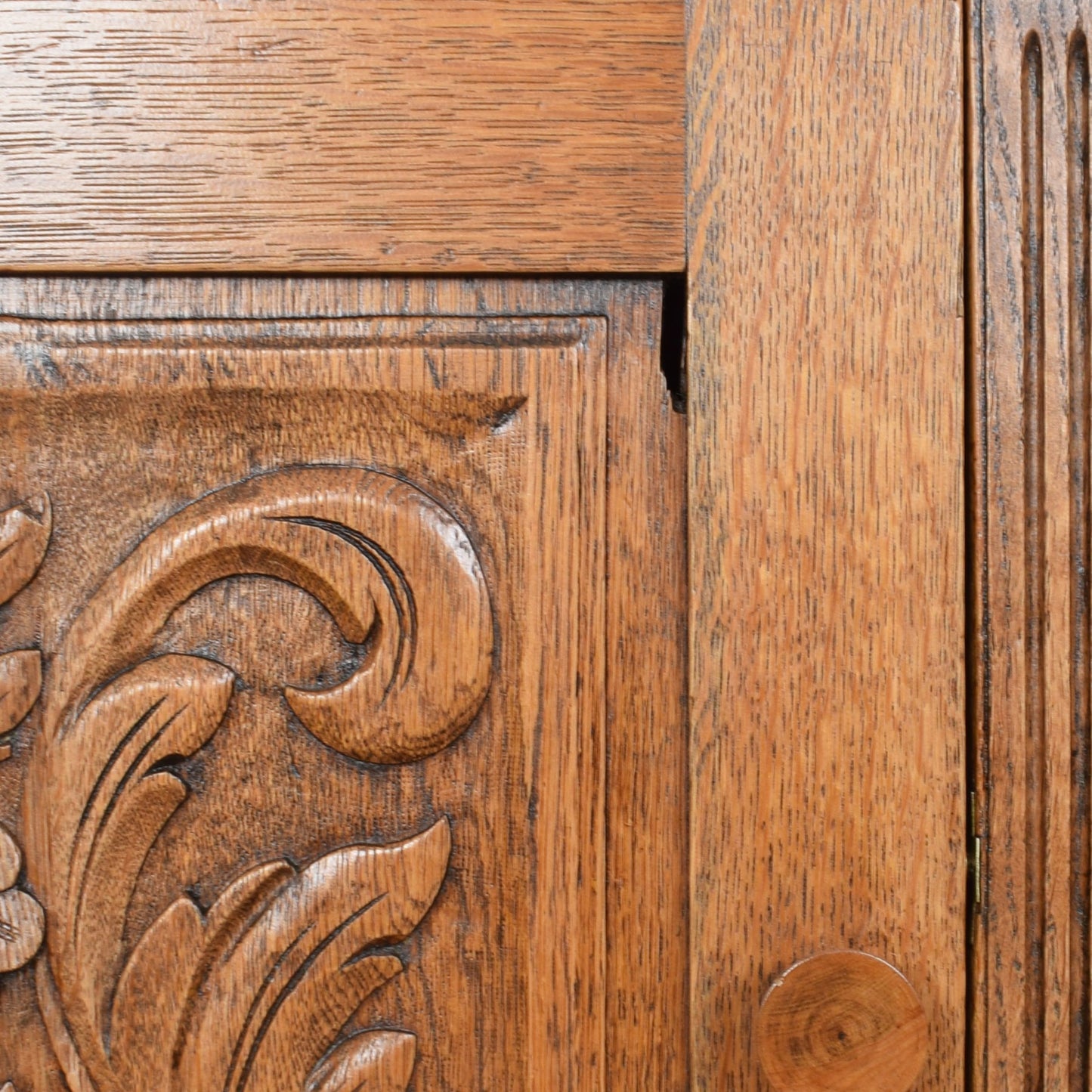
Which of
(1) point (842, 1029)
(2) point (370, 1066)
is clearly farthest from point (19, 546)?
(1) point (842, 1029)

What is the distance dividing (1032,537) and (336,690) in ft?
0.87

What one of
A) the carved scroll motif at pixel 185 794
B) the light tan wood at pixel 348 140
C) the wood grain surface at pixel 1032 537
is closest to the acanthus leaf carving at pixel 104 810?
the carved scroll motif at pixel 185 794

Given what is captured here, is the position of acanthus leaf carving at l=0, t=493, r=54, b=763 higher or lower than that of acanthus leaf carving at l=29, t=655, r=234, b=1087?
higher

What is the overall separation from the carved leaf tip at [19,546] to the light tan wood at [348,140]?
0.09 m

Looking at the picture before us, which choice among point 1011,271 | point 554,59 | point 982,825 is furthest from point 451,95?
point 982,825

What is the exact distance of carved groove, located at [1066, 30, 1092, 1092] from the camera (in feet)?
1.07

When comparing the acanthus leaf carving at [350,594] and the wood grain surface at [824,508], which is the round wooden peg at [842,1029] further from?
the acanthus leaf carving at [350,594]

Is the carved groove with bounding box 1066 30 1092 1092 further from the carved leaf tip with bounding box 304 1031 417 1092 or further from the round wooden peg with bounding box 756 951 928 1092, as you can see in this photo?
the carved leaf tip with bounding box 304 1031 417 1092

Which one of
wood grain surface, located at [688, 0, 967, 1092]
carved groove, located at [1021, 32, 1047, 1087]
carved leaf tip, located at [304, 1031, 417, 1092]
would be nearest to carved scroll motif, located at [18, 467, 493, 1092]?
carved leaf tip, located at [304, 1031, 417, 1092]

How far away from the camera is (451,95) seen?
0.34 metres

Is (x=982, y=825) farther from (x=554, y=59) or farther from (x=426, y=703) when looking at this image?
(x=554, y=59)

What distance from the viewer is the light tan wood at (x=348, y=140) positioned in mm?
339

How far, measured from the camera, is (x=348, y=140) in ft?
1.11

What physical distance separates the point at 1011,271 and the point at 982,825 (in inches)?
8.1
